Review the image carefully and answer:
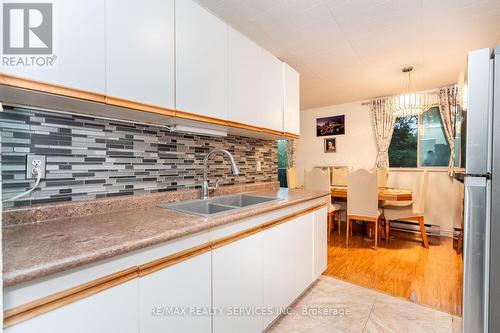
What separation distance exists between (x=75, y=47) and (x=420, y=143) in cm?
472

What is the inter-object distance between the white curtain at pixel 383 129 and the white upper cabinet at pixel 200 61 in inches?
143

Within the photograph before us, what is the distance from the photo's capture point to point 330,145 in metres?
4.80

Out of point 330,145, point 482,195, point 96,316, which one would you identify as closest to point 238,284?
point 96,316

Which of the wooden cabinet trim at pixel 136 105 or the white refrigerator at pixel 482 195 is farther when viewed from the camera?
the wooden cabinet trim at pixel 136 105

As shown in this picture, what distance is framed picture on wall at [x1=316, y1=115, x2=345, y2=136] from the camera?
4672mm

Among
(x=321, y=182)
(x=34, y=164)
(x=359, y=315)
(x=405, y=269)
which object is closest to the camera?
(x=34, y=164)

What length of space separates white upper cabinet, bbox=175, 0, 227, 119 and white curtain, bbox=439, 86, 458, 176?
383 cm

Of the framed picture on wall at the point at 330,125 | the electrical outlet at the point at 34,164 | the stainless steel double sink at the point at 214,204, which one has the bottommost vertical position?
the stainless steel double sink at the point at 214,204

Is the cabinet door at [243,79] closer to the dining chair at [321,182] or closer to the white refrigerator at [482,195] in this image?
the white refrigerator at [482,195]

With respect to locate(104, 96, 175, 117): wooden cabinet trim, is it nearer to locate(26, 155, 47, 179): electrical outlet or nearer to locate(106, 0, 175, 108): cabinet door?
locate(106, 0, 175, 108): cabinet door

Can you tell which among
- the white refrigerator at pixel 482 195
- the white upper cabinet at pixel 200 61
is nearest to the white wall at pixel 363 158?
the white refrigerator at pixel 482 195

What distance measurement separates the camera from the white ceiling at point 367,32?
1.80m

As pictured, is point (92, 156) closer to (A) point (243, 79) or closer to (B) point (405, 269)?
(A) point (243, 79)

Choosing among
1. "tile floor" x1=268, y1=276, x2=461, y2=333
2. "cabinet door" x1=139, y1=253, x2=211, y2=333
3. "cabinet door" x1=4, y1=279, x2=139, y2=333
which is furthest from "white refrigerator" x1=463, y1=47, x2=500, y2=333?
"cabinet door" x1=4, y1=279, x2=139, y2=333
